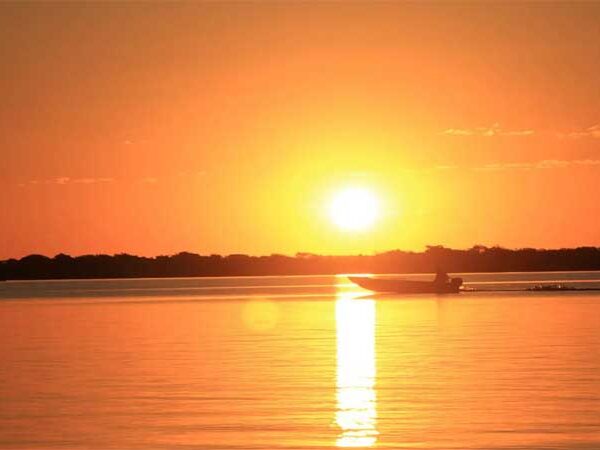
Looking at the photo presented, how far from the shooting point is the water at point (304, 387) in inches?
1075

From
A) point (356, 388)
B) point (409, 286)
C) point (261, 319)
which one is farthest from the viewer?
point (409, 286)

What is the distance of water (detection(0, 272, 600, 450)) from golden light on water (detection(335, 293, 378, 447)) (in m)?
0.07

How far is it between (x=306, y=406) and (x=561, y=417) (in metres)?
7.13

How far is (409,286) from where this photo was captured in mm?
147125

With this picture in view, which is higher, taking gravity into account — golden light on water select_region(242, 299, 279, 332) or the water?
golden light on water select_region(242, 299, 279, 332)

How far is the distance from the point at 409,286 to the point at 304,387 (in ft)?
365

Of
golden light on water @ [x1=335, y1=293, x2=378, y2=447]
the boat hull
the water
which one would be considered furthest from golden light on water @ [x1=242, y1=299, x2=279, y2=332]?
the boat hull

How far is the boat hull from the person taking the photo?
13575 cm

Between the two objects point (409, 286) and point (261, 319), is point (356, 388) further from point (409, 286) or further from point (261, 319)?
point (409, 286)

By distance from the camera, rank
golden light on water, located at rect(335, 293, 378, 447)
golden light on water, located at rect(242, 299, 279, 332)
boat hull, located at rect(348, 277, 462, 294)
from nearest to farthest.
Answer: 1. golden light on water, located at rect(335, 293, 378, 447)
2. golden light on water, located at rect(242, 299, 279, 332)
3. boat hull, located at rect(348, 277, 462, 294)

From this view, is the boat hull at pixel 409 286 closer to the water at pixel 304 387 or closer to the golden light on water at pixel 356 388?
the water at pixel 304 387

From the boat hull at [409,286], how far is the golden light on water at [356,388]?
68.6m

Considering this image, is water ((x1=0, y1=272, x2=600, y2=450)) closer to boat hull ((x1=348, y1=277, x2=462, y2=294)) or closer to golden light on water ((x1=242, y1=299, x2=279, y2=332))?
golden light on water ((x1=242, y1=299, x2=279, y2=332))

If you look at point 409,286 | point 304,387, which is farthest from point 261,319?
point 409,286
